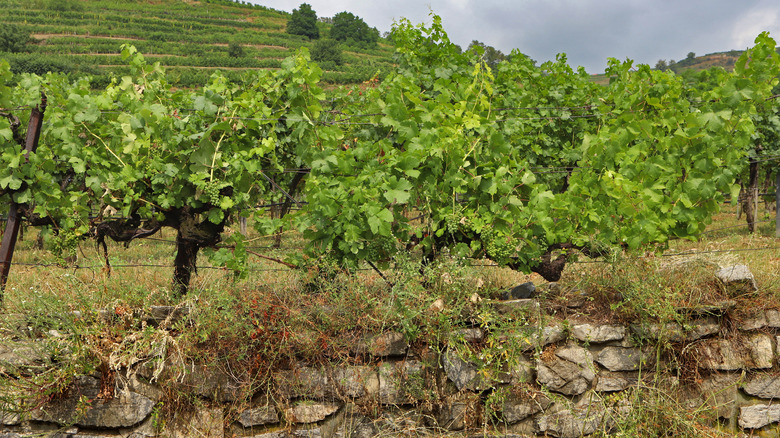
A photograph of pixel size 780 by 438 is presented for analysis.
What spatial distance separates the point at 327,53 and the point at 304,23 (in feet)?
34.0

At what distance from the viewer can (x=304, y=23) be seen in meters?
55.4

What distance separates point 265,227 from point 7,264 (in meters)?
1.88

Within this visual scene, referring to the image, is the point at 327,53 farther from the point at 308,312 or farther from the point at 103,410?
the point at 103,410

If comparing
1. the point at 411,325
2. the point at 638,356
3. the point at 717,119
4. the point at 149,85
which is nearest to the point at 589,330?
the point at 638,356

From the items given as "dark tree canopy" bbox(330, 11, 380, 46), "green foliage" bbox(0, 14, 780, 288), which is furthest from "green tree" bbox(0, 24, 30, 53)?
"green foliage" bbox(0, 14, 780, 288)

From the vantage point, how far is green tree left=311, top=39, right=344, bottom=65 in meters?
46.6

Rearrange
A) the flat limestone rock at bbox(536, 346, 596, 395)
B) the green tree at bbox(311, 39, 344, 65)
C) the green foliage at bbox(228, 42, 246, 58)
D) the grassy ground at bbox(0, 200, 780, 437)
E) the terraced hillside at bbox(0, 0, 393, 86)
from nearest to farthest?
the grassy ground at bbox(0, 200, 780, 437), the flat limestone rock at bbox(536, 346, 596, 395), the terraced hillside at bbox(0, 0, 393, 86), the green foliage at bbox(228, 42, 246, 58), the green tree at bbox(311, 39, 344, 65)

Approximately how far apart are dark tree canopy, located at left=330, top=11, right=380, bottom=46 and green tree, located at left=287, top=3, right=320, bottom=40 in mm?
2608

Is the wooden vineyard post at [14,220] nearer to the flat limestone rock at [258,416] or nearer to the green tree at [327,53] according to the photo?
the flat limestone rock at [258,416]

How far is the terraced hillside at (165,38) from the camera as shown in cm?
3403

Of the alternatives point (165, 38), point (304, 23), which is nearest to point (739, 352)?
point (165, 38)

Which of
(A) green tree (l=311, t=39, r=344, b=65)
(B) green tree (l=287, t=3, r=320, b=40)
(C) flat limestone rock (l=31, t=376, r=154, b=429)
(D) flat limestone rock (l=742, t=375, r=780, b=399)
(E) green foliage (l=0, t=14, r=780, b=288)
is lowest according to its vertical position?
(C) flat limestone rock (l=31, t=376, r=154, b=429)

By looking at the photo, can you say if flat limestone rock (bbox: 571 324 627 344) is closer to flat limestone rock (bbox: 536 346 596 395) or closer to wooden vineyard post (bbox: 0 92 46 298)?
flat limestone rock (bbox: 536 346 596 395)

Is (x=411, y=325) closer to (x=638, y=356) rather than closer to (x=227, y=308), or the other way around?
(x=227, y=308)
